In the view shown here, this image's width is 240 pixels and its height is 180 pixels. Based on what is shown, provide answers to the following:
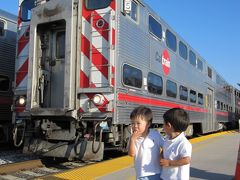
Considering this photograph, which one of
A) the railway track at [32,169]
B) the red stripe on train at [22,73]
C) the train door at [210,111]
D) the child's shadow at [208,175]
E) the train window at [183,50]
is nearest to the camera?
the child's shadow at [208,175]

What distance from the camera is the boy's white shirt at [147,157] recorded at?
3.42 meters

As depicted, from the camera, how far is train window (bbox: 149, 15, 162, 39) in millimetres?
9779

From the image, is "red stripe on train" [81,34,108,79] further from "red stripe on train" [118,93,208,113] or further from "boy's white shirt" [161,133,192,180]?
"boy's white shirt" [161,133,192,180]

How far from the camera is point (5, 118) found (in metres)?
11.3

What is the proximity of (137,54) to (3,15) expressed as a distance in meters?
4.97

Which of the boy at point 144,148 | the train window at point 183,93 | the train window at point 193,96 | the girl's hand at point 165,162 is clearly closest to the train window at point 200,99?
the train window at point 193,96

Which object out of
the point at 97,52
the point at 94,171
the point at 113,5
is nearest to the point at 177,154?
the point at 94,171

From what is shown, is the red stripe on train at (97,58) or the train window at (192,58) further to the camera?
the train window at (192,58)

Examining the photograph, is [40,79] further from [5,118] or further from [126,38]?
[5,118]

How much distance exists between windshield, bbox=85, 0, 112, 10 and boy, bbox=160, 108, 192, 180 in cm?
502

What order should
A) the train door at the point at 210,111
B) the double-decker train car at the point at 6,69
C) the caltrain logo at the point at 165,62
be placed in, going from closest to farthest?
the caltrain logo at the point at 165,62, the double-decker train car at the point at 6,69, the train door at the point at 210,111

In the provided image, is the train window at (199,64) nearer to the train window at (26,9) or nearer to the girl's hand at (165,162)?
the train window at (26,9)

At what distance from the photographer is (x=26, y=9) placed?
9.24 metres

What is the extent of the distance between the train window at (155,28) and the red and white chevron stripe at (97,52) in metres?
2.17
